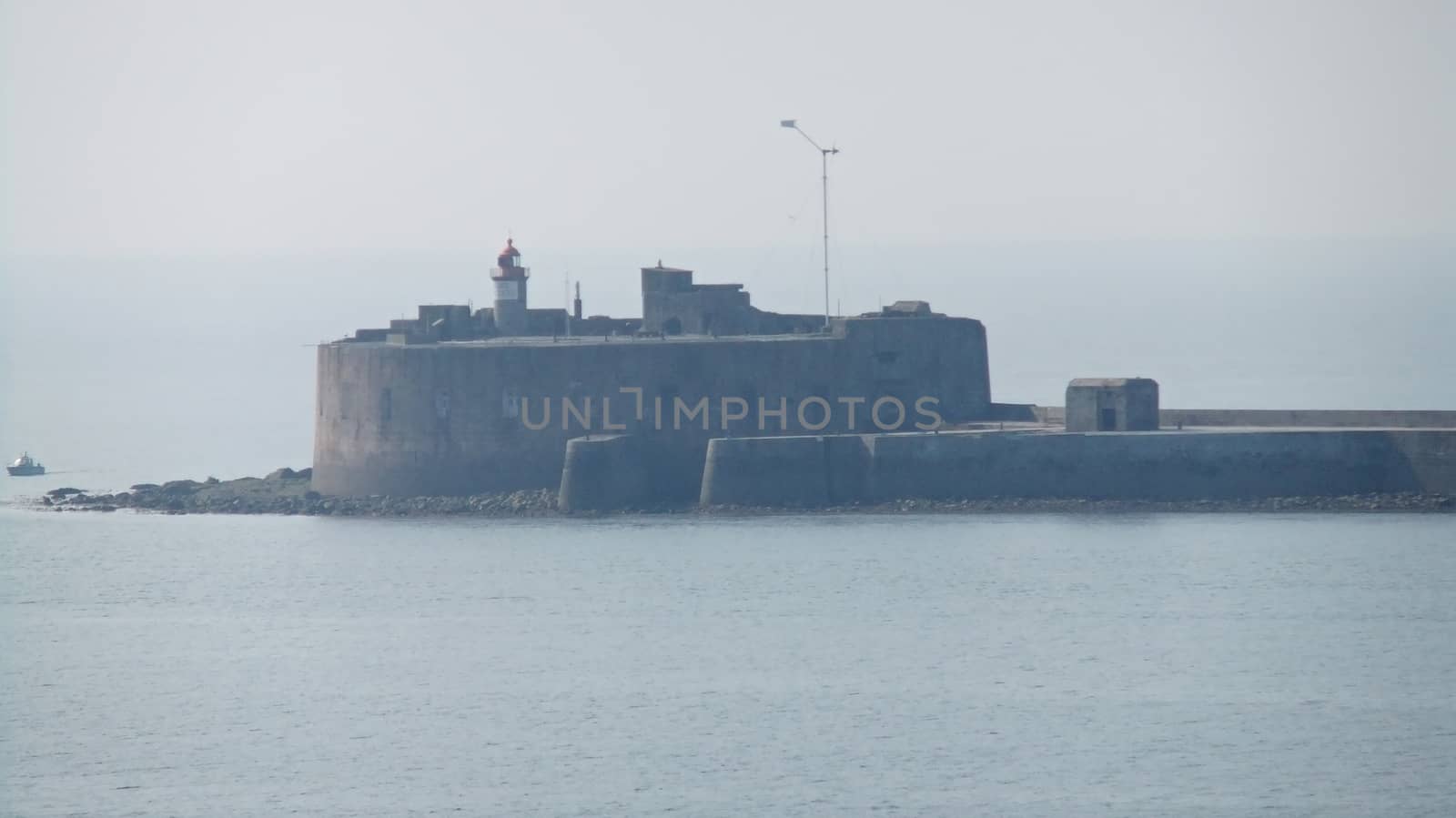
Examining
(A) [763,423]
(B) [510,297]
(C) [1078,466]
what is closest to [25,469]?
(B) [510,297]

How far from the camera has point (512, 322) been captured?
49.6 metres

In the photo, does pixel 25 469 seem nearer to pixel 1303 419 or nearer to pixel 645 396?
pixel 645 396

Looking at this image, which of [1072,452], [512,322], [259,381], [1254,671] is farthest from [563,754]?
[259,381]

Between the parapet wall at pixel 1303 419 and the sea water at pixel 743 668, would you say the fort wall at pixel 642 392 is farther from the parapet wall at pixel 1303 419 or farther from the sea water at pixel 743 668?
the parapet wall at pixel 1303 419

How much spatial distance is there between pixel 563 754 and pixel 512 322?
73.8 ft

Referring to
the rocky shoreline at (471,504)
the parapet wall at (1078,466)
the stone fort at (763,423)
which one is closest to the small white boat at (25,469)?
the rocky shoreline at (471,504)

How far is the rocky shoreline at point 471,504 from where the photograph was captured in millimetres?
41469

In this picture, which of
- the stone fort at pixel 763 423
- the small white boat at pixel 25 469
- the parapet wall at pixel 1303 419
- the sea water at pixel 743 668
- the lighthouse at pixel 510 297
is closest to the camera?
the sea water at pixel 743 668

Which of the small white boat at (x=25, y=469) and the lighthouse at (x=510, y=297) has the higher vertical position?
the lighthouse at (x=510, y=297)

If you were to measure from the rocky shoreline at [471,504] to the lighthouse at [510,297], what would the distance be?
4.88 meters

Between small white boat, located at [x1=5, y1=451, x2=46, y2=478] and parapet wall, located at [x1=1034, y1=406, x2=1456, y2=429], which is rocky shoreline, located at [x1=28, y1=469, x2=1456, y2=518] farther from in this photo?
small white boat, located at [x1=5, y1=451, x2=46, y2=478]

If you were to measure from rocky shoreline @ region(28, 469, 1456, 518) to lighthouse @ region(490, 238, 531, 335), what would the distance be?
4884 mm

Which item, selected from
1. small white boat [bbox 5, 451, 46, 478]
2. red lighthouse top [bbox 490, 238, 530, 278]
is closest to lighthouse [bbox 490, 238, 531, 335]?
red lighthouse top [bbox 490, 238, 530, 278]

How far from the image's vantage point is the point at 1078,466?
42.4m
